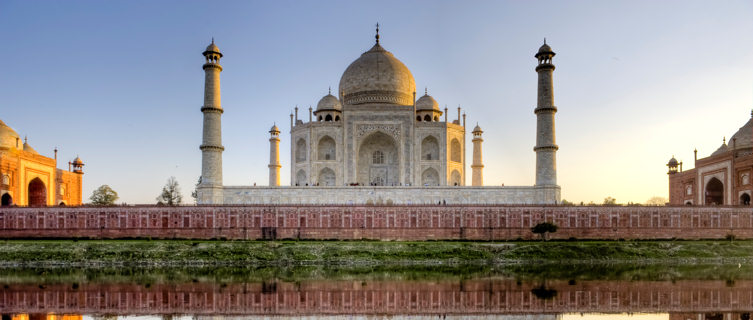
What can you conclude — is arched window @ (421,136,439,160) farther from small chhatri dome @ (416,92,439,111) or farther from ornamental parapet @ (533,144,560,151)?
ornamental parapet @ (533,144,560,151)

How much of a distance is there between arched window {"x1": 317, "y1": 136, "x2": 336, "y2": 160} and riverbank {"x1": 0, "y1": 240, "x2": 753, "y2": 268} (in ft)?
42.2

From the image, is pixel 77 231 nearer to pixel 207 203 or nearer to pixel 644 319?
pixel 207 203

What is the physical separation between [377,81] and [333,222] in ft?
47.2

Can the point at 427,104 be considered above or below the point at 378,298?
above

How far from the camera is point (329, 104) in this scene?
38.3 meters

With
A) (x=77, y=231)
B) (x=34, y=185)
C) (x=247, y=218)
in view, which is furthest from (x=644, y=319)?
(x=34, y=185)

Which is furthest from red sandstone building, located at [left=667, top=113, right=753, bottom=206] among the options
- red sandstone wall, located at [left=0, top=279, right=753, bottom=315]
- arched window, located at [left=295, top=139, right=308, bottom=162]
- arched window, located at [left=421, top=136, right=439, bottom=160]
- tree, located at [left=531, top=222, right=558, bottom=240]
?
arched window, located at [left=295, top=139, right=308, bottom=162]

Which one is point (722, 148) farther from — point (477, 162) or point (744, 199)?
point (477, 162)

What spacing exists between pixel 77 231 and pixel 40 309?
48.8 feet

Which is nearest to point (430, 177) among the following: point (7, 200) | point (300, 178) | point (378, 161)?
point (378, 161)

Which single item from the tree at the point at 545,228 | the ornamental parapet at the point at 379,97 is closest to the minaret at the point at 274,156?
the ornamental parapet at the point at 379,97

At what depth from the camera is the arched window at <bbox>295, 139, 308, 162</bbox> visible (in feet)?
121

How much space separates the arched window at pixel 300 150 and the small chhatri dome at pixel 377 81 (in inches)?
161

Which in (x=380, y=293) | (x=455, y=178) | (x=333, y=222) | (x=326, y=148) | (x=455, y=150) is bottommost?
(x=380, y=293)
